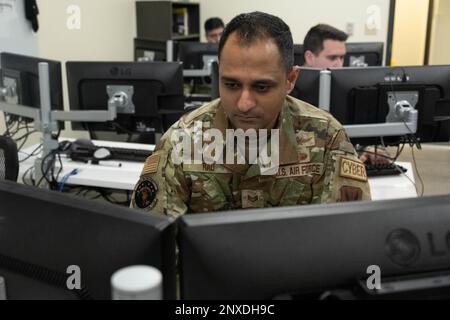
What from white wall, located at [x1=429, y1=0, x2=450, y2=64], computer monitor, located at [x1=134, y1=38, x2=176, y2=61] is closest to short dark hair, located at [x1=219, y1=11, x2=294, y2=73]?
A: computer monitor, located at [x1=134, y1=38, x2=176, y2=61]

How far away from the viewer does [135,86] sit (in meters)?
2.20

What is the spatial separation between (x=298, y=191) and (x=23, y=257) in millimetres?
859

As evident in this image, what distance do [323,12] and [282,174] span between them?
403 centimetres

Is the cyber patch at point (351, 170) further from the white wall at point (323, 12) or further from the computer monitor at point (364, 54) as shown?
the white wall at point (323, 12)

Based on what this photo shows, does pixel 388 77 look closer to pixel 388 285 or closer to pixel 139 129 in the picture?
pixel 139 129

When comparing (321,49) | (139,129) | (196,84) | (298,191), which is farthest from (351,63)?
(298,191)

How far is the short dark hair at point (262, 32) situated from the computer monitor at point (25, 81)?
1.17 m

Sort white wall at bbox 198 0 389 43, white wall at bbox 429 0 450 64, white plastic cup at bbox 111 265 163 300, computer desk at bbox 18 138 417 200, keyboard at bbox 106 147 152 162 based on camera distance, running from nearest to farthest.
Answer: white plastic cup at bbox 111 265 163 300 < computer desk at bbox 18 138 417 200 < keyboard at bbox 106 147 152 162 < white wall at bbox 198 0 389 43 < white wall at bbox 429 0 450 64

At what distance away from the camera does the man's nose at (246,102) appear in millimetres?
1180

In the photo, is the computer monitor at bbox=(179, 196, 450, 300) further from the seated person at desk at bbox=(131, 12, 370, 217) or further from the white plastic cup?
the seated person at desk at bbox=(131, 12, 370, 217)

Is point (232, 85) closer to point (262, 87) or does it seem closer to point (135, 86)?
point (262, 87)

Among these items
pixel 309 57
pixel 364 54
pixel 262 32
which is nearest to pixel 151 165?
pixel 262 32

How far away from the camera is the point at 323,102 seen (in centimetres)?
188

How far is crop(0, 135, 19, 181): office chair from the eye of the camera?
166 centimetres
